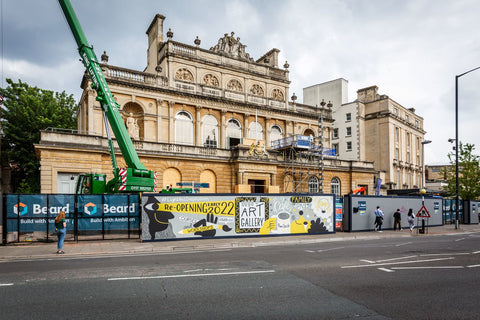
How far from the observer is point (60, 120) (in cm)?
3712

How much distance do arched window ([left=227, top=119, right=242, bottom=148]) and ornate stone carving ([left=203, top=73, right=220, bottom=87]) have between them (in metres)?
4.58

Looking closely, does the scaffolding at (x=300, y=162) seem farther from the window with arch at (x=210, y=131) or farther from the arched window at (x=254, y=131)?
the window with arch at (x=210, y=131)

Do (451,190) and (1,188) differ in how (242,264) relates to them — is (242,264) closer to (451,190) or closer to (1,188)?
(451,190)

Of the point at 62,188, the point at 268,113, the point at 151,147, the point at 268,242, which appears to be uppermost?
the point at 268,113

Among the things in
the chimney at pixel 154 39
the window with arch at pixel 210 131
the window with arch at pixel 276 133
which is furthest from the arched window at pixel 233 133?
the chimney at pixel 154 39

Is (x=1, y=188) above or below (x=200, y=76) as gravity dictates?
below

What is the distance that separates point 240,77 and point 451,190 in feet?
89.5

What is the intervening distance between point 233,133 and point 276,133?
6.15m

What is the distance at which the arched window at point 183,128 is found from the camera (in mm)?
33250

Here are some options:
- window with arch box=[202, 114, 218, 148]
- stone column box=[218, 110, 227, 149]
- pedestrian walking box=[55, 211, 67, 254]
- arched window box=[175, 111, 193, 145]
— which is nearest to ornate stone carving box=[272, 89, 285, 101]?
stone column box=[218, 110, 227, 149]

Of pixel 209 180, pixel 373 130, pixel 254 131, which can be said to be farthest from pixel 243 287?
pixel 373 130

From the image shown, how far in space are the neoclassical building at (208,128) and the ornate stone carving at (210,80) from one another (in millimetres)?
127

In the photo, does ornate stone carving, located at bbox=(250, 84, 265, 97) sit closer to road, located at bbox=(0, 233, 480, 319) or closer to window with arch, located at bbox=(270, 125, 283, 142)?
window with arch, located at bbox=(270, 125, 283, 142)

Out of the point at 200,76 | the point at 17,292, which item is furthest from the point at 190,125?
the point at 17,292
